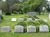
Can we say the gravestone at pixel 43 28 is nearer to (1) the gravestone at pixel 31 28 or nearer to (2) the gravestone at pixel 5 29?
(1) the gravestone at pixel 31 28

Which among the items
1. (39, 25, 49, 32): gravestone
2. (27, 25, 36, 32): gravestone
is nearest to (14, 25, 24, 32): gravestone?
(27, 25, 36, 32): gravestone

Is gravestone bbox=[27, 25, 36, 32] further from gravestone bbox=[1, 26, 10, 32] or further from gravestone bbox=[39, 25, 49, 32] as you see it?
gravestone bbox=[1, 26, 10, 32]

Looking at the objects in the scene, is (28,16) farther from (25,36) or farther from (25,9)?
(25,36)

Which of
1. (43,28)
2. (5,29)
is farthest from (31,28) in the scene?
(5,29)

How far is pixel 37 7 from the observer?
203cm

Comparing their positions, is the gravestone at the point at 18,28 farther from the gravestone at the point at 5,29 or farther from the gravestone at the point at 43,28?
the gravestone at the point at 43,28

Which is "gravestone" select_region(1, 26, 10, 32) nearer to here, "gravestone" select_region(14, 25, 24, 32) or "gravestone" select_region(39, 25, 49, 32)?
"gravestone" select_region(14, 25, 24, 32)

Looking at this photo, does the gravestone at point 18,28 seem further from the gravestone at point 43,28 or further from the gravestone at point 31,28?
the gravestone at point 43,28

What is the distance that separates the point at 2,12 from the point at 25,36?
44cm

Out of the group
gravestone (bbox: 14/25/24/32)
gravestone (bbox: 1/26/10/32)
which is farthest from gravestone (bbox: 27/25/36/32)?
gravestone (bbox: 1/26/10/32)

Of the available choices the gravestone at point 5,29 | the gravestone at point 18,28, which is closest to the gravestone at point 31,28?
the gravestone at point 18,28

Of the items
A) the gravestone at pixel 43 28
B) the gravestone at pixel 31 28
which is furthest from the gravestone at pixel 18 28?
the gravestone at pixel 43 28

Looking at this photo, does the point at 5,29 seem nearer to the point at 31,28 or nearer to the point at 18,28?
the point at 18,28

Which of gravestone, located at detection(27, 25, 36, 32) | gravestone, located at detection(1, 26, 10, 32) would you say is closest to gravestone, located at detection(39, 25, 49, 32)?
gravestone, located at detection(27, 25, 36, 32)
